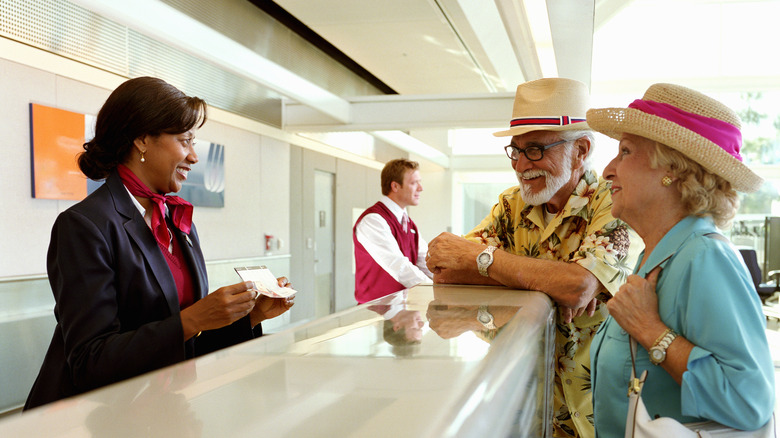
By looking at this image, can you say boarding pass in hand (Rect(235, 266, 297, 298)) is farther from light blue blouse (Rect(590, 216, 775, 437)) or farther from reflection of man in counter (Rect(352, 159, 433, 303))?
reflection of man in counter (Rect(352, 159, 433, 303))

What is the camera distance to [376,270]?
500 centimetres

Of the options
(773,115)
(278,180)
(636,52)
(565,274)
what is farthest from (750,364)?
(773,115)

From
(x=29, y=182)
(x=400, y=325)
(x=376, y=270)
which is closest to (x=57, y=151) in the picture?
(x=29, y=182)

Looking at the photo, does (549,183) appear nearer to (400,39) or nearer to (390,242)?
(390,242)

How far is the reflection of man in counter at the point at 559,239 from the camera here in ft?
5.44

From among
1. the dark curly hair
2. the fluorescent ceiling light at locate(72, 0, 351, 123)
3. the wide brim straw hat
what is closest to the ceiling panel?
the fluorescent ceiling light at locate(72, 0, 351, 123)

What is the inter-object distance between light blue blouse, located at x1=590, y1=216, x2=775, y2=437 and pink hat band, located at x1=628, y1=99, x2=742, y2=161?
18 cm

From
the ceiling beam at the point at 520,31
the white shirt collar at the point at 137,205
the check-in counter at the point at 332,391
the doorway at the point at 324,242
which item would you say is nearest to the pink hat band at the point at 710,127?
the check-in counter at the point at 332,391

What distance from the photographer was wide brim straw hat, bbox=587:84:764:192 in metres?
1.42

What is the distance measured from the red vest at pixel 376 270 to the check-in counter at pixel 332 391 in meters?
3.93

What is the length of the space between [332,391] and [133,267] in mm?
1266

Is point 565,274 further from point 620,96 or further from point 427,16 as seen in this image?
point 620,96

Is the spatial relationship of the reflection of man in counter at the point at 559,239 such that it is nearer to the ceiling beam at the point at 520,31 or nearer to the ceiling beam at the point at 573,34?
the ceiling beam at the point at 573,34

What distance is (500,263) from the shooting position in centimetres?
174
